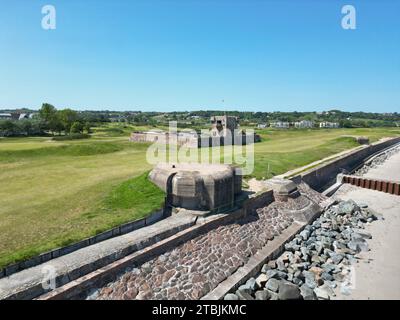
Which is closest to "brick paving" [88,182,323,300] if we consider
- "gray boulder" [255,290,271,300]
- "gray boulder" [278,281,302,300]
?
"gray boulder" [255,290,271,300]

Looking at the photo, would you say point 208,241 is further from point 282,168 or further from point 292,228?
point 282,168

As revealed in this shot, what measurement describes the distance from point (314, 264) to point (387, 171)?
27.0m

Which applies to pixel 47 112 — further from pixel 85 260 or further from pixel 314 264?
pixel 314 264

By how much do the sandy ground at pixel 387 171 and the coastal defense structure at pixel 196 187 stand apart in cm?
2339

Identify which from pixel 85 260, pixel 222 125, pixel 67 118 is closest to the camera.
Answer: pixel 85 260

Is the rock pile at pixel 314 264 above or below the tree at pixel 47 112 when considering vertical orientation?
below

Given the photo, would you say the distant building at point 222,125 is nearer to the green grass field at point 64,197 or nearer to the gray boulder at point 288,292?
the green grass field at point 64,197

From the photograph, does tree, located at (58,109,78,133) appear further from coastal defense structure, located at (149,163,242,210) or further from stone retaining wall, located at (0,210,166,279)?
stone retaining wall, located at (0,210,166,279)

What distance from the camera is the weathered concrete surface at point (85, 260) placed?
21.0 feet

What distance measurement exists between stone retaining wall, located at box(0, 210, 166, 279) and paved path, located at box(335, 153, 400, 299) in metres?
6.77

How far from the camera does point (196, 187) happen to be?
11.5 metres

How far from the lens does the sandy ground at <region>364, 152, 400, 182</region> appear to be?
1172 inches

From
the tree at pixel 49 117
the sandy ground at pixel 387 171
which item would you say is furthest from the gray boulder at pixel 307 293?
the tree at pixel 49 117

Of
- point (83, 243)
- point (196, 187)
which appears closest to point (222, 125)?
point (196, 187)
